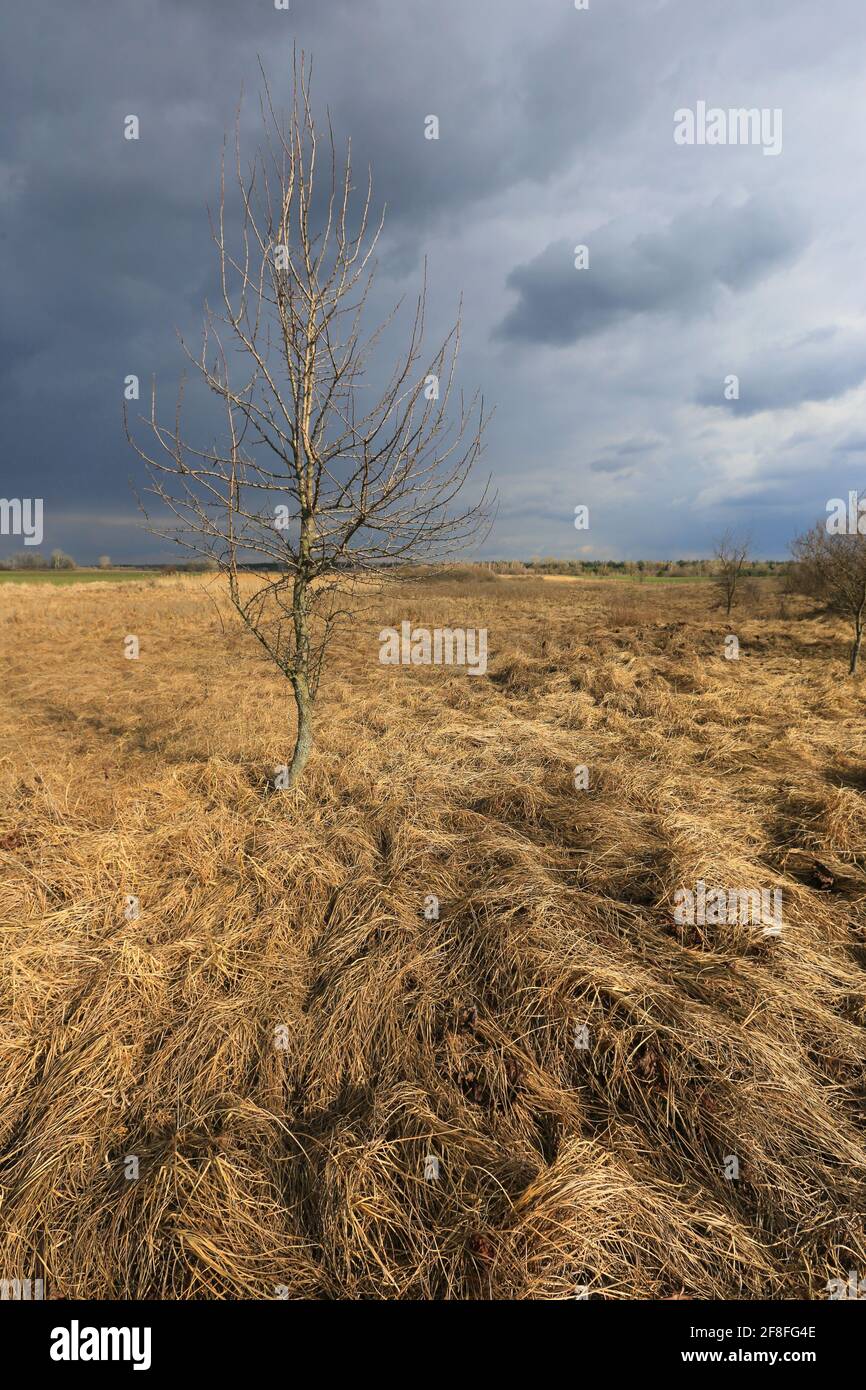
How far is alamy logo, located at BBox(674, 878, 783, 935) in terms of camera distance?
3.74 metres

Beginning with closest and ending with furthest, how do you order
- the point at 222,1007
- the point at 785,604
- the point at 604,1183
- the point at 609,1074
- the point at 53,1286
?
the point at 53,1286, the point at 604,1183, the point at 609,1074, the point at 222,1007, the point at 785,604

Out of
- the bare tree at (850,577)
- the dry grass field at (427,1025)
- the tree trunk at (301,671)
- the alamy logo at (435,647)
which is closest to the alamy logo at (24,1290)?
the dry grass field at (427,1025)

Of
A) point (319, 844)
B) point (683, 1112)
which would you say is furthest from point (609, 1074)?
point (319, 844)

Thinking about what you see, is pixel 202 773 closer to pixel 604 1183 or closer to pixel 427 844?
pixel 427 844

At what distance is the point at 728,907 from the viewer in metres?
3.83

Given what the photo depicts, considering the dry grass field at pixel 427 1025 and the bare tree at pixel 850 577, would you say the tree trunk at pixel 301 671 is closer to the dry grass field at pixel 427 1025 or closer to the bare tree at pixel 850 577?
the dry grass field at pixel 427 1025

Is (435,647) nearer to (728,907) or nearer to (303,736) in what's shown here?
(303,736)

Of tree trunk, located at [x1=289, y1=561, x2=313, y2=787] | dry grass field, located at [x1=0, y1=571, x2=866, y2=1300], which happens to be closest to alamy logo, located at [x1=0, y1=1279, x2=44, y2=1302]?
dry grass field, located at [x1=0, y1=571, x2=866, y2=1300]

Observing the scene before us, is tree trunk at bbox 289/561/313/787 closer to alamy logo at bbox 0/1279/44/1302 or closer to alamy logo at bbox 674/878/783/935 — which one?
alamy logo at bbox 674/878/783/935

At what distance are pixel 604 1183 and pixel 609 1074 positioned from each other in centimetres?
57

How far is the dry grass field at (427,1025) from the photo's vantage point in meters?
2.12

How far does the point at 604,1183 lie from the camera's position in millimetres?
2258
